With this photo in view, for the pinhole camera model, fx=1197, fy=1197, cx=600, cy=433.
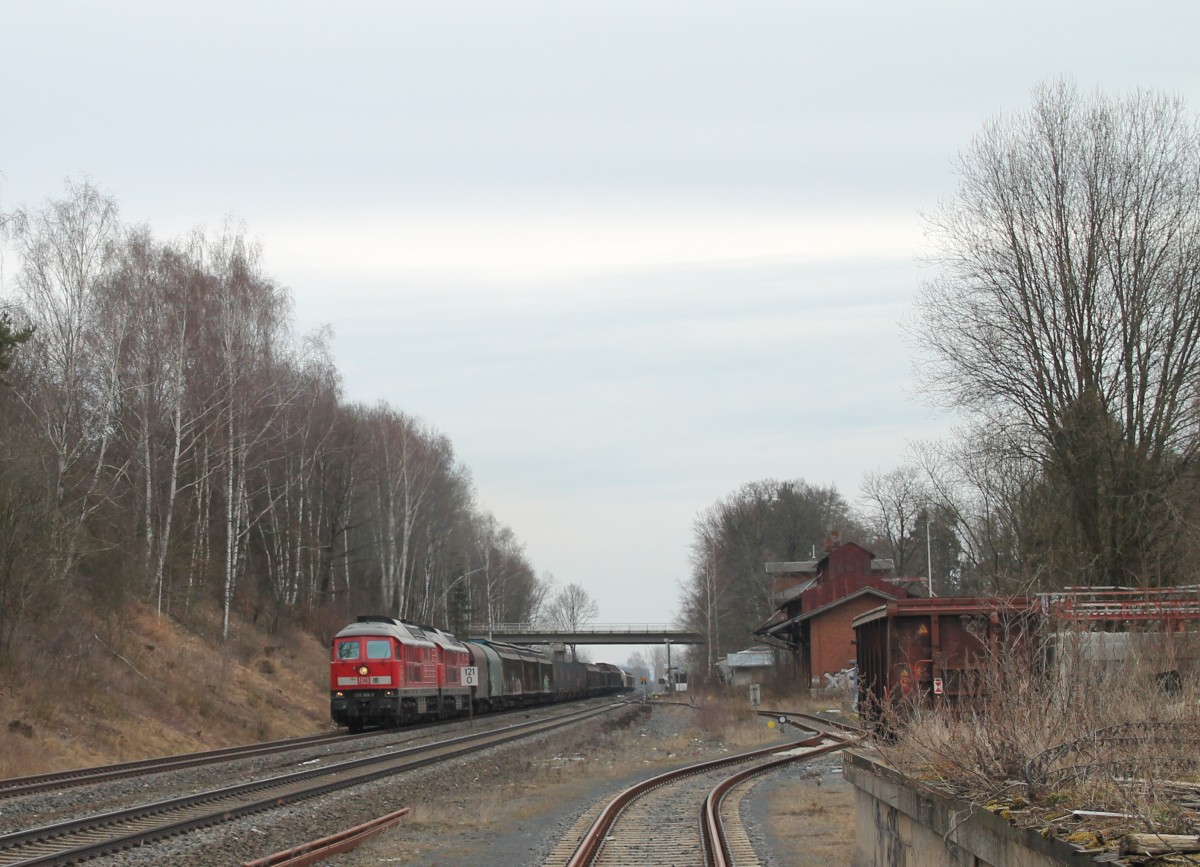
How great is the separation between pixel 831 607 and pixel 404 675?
2834cm

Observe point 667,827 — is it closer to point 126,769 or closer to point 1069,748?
point 1069,748

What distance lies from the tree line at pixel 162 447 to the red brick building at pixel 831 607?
2019 cm

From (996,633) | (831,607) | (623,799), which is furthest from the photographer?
(831,607)

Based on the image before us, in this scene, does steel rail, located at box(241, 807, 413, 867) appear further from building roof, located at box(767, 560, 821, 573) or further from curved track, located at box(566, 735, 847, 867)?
building roof, located at box(767, 560, 821, 573)

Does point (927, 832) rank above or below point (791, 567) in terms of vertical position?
below

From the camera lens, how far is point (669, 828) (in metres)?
14.7

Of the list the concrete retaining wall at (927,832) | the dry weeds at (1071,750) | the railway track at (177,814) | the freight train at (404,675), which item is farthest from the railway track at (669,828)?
the freight train at (404,675)

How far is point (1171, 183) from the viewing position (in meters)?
28.4

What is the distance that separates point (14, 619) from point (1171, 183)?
28548 millimetres

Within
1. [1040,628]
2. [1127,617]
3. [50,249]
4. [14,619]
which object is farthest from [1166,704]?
[50,249]

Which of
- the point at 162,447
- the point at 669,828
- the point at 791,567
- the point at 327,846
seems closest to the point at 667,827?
the point at 669,828

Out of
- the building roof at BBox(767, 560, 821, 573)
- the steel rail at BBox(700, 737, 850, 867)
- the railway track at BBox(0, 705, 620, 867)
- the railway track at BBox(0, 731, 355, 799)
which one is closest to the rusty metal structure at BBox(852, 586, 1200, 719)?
the steel rail at BBox(700, 737, 850, 867)

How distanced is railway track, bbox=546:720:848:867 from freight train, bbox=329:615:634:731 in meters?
13.0

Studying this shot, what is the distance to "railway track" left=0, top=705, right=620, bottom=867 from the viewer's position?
1212 cm
